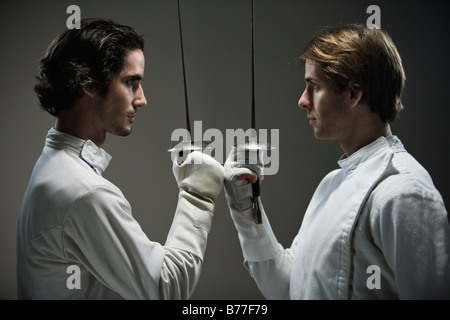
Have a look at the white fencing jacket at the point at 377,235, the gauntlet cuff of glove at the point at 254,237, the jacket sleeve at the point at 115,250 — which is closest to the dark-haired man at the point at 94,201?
the jacket sleeve at the point at 115,250

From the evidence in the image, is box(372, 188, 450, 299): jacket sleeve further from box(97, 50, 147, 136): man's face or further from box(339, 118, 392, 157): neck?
box(97, 50, 147, 136): man's face

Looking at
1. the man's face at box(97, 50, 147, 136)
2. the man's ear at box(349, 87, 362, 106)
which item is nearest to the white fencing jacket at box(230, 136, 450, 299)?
the man's ear at box(349, 87, 362, 106)

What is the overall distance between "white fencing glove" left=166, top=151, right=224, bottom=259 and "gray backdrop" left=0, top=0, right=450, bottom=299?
72cm

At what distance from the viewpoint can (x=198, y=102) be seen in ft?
6.46

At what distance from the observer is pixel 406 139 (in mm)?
1623

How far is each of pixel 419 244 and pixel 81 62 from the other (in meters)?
0.85

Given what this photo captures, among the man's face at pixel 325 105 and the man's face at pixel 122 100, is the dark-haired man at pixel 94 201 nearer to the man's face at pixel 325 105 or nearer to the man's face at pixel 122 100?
the man's face at pixel 122 100

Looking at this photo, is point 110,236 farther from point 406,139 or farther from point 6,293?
point 406,139

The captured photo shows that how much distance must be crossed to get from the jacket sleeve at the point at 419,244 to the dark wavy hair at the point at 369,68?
0.26m

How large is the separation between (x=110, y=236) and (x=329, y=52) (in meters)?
0.67

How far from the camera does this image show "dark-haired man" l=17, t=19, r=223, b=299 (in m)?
0.98

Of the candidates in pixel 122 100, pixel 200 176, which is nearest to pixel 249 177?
pixel 200 176
